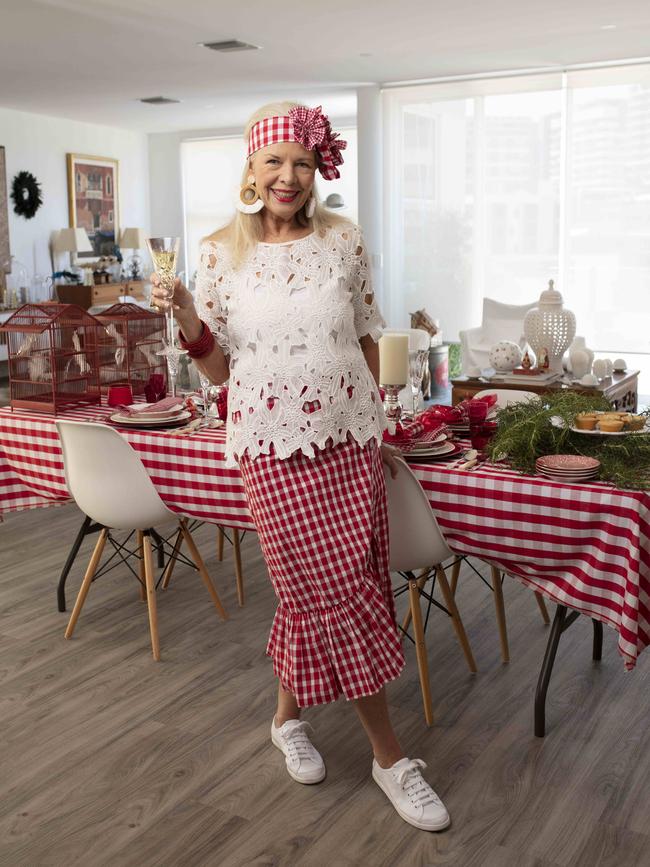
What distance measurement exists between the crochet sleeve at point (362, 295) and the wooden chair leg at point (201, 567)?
1.14m

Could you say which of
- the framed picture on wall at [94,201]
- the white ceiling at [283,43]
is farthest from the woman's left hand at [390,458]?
the framed picture on wall at [94,201]

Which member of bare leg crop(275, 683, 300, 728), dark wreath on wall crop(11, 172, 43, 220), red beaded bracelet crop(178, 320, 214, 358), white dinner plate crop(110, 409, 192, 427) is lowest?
bare leg crop(275, 683, 300, 728)

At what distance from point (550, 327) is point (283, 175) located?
3.01 m

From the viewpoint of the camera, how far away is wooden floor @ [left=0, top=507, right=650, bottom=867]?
2.05 meters

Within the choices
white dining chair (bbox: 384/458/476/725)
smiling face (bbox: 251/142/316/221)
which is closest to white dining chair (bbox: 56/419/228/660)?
white dining chair (bbox: 384/458/476/725)

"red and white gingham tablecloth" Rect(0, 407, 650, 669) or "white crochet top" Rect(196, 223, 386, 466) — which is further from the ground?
"white crochet top" Rect(196, 223, 386, 466)

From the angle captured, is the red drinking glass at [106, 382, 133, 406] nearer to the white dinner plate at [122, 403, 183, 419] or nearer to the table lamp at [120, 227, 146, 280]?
the white dinner plate at [122, 403, 183, 419]

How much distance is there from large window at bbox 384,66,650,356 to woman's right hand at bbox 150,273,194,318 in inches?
261

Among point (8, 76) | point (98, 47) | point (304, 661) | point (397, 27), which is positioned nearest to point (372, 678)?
point (304, 661)

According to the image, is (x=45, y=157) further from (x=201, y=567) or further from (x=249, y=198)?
(x=249, y=198)

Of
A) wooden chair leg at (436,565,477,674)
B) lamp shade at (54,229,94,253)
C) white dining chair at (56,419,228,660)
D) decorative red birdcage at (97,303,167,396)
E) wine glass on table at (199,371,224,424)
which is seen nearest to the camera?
wooden chair leg at (436,565,477,674)

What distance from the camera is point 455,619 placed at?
2.80 meters

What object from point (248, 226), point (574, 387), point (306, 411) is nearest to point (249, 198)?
point (248, 226)

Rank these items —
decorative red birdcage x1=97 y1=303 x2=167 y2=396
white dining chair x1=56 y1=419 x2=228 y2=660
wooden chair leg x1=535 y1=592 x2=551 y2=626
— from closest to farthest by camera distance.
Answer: white dining chair x1=56 y1=419 x2=228 y2=660 < wooden chair leg x1=535 y1=592 x2=551 y2=626 < decorative red birdcage x1=97 y1=303 x2=167 y2=396
